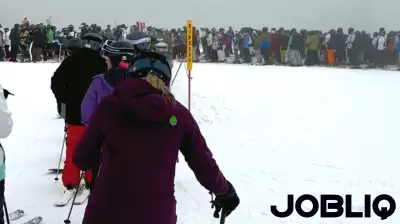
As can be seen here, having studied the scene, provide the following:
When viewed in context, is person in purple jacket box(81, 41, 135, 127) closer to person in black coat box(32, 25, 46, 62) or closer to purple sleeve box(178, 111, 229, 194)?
purple sleeve box(178, 111, 229, 194)

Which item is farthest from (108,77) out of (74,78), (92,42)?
(92,42)

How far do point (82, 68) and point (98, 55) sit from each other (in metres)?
0.24

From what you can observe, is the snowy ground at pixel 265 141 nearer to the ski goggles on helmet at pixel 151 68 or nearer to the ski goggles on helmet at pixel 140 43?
the ski goggles on helmet at pixel 140 43

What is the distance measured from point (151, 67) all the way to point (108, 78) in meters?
1.88

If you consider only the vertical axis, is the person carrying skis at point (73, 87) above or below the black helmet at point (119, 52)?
below

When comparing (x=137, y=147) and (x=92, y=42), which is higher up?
(x=92, y=42)

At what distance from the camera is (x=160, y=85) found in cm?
263

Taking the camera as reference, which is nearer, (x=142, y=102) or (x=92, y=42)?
(x=142, y=102)

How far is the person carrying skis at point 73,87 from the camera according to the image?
530cm

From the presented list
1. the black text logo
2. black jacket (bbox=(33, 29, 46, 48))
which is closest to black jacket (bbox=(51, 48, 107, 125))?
the black text logo

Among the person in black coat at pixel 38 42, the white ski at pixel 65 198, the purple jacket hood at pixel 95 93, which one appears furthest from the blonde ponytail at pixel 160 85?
the person in black coat at pixel 38 42

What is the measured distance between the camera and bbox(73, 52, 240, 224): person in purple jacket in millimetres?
2539

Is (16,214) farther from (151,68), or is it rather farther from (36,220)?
(151,68)

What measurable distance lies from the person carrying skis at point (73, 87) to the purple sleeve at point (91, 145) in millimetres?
2620
